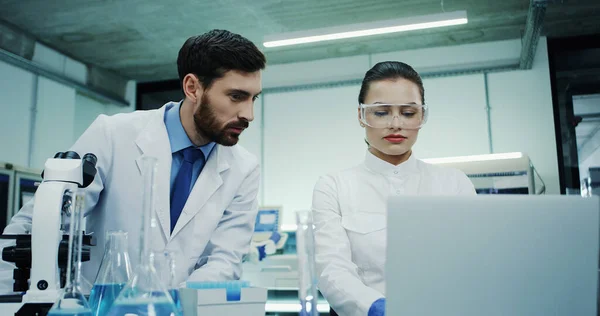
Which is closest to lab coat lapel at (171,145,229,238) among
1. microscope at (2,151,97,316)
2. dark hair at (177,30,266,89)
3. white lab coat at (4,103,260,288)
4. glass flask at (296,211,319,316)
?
white lab coat at (4,103,260,288)

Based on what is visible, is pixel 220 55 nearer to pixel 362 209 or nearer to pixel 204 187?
pixel 204 187

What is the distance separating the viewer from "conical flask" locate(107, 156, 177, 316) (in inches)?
31.7

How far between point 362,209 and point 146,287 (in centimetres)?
96

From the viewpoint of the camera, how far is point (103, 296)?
0.94 m

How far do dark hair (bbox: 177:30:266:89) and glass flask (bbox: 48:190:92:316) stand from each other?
931mm

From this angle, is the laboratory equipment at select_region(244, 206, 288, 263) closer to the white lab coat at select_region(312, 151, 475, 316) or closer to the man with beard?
the man with beard

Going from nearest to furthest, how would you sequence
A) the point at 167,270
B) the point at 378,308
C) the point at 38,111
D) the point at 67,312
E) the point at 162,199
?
the point at 67,312 < the point at 167,270 < the point at 378,308 < the point at 162,199 < the point at 38,111

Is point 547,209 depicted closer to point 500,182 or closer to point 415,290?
point 415,290

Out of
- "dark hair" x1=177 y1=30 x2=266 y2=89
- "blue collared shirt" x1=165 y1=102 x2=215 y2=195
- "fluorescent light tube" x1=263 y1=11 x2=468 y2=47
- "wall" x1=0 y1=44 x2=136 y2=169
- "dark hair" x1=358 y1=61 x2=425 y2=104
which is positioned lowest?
"blue collared shirt" x1=165 y1=102 x2=215 y2=195

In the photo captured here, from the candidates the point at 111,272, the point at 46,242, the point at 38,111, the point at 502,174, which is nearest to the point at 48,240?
the point at 46,242

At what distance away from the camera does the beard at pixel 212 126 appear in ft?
5.59

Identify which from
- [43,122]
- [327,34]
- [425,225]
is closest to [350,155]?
[327,34]

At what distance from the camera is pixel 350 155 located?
233 inches

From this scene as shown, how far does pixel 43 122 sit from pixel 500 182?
15.4 feet
